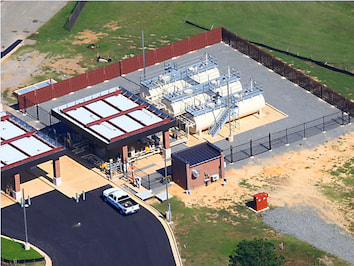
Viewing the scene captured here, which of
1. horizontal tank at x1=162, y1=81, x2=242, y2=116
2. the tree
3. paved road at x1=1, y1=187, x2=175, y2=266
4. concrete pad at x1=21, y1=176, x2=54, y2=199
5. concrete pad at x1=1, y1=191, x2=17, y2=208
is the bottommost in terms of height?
paved road at x1=1, y1=187, x2=175, y2=266

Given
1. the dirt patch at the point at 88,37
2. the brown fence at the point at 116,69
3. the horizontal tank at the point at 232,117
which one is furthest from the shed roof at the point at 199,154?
the dirt patch at the point at 88,37

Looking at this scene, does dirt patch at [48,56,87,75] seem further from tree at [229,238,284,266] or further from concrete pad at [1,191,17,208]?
tree at [229,238,284,266]

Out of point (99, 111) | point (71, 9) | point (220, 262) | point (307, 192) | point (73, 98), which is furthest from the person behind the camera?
point (71, 9)

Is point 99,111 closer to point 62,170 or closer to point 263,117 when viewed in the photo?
point 62,170

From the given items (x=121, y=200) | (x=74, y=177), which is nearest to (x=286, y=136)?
(x=121, y=200)

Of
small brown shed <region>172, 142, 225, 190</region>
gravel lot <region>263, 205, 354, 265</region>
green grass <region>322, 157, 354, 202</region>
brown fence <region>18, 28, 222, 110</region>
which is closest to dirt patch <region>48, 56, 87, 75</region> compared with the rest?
brown fence <region>18, 28, 222, 110</region>

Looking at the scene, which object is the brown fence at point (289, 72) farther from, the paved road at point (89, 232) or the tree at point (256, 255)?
the tree at point (256, 255)

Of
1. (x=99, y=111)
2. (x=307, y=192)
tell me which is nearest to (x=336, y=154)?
(x=307, y=192)
